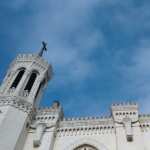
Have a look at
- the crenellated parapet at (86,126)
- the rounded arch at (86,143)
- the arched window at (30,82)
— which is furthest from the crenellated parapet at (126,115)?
the arched window at (30,82)

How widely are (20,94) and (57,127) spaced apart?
360cm

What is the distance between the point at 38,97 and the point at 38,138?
4.65 metres

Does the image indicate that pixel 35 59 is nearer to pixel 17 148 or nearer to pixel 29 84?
pixel 29 84

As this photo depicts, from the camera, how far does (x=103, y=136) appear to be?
66.8 feet

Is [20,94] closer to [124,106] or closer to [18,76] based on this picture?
[18,76]

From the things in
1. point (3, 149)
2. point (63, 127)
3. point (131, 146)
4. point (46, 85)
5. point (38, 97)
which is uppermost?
point (46, 85)

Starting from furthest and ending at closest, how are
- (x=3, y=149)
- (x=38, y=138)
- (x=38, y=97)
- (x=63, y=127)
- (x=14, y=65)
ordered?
(x=14, y=65)
(x=38, y=97)
(x=63, y=127)
(x=38, y=138)
(x=3, y=149)

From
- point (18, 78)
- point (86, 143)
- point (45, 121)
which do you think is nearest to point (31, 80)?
point (18, 78)

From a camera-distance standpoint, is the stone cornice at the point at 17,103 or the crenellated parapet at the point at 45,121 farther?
the stone cornice at the point at 17,103

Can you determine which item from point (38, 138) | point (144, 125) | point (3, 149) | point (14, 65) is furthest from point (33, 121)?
point (144, 125)

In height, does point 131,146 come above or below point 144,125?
below

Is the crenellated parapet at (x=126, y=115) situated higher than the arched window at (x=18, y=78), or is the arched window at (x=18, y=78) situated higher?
the arched window at (x=18, y=78)

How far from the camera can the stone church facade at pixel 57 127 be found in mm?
19469

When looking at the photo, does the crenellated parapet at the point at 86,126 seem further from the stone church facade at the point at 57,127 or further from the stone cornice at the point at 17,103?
the stone cornice at the point at 17,103
